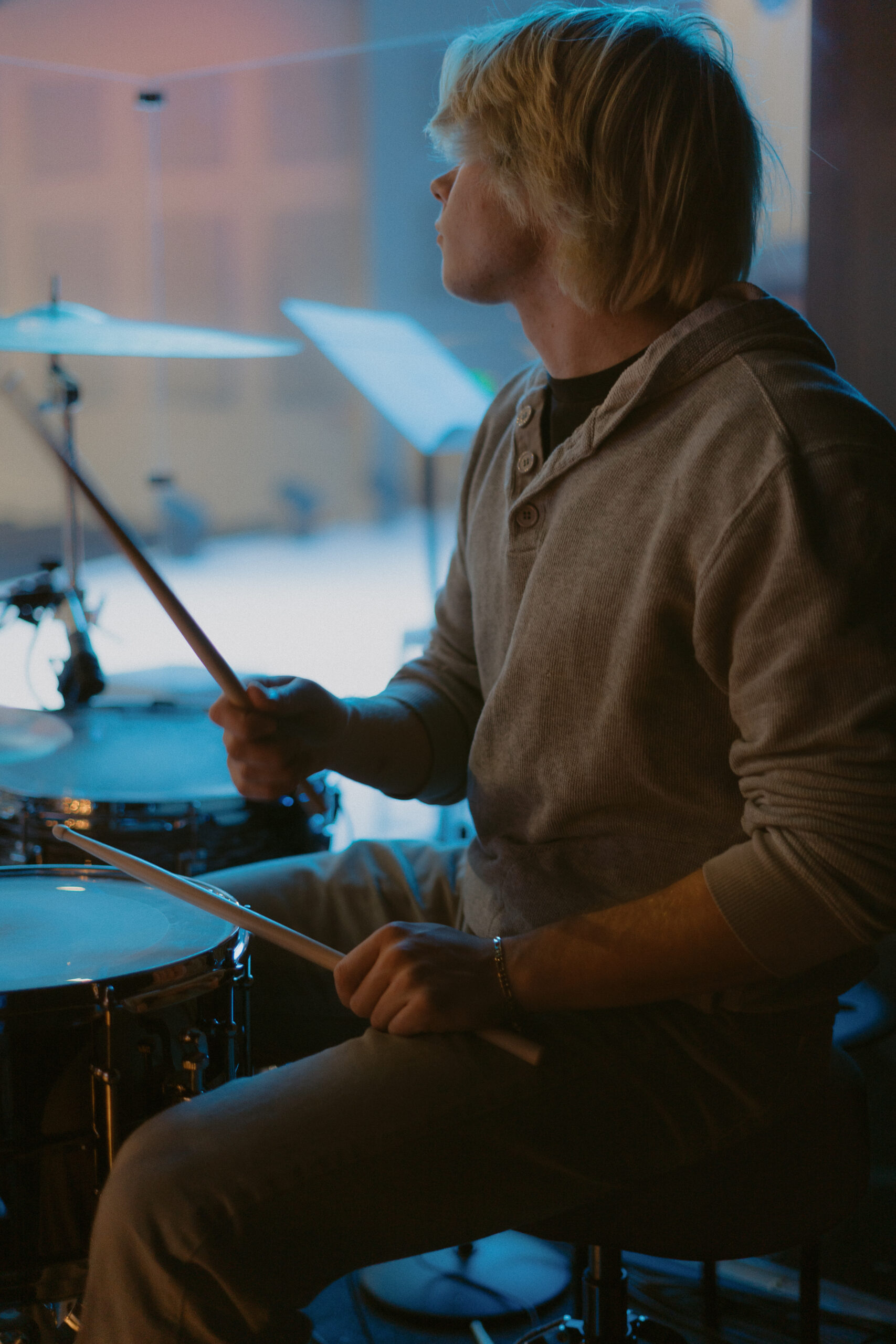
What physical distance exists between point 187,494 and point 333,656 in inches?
27.3

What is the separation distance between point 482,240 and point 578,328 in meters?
0.12

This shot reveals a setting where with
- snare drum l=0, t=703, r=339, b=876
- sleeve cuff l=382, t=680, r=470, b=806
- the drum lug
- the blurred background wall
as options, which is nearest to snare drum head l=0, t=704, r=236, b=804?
snare drum l=0, t=703, r=339, b=876

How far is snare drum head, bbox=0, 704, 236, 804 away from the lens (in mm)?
1453

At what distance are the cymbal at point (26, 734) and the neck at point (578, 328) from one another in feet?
2.79

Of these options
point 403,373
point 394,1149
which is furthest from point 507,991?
point 403,373

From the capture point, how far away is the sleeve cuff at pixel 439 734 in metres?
1.24

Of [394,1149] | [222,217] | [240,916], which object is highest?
[222,217]

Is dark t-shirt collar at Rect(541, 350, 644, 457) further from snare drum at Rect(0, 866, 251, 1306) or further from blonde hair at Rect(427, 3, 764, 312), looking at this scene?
snare drum at Rect(0, 866, 251, 1306)

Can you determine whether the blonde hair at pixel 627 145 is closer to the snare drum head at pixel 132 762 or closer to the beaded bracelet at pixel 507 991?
the beaded bracelet at pixel 507 991

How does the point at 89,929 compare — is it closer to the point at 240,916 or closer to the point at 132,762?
the point at 240,916

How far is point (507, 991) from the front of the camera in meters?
0.88

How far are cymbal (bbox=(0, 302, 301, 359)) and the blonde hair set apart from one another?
1000 mm

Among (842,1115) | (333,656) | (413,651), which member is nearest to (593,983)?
(842,1115)

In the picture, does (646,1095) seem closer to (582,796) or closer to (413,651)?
(582,796)
